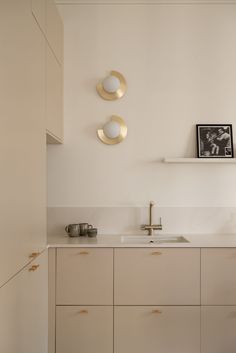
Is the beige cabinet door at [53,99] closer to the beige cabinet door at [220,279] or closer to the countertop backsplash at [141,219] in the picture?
the countertop backsplash at [141,219]

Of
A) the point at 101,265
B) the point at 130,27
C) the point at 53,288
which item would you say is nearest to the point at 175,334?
the point at 101,265

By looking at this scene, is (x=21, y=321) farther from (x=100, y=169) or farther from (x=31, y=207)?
(x=100, y=169)

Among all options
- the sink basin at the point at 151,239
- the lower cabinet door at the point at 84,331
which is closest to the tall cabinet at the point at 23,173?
the lower cabinet door at the point at 84,331

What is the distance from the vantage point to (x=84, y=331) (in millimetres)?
2947

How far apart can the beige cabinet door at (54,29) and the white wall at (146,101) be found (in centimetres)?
16

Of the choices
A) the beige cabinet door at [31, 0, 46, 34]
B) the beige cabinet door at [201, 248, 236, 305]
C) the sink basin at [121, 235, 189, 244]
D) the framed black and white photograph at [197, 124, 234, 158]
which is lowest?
the beige cabinet door at [201, 248, 236, 305]

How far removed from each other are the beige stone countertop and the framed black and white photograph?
0.69 m

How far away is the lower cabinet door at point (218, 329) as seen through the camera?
293cm

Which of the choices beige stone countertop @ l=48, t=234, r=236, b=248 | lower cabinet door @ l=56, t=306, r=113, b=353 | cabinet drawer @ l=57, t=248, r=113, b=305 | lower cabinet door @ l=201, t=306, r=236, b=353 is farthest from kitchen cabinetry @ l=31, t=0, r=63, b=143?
lower cabinet door @ l=201, t=306, r=236, b=353

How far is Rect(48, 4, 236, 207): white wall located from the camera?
3545mm

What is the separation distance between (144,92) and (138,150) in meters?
0.50

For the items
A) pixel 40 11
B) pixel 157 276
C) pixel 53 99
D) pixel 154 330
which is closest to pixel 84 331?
pixel 154 330

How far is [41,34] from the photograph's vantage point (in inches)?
103

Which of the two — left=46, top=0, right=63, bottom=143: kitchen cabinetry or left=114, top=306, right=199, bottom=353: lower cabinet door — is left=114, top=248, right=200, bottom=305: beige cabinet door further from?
Answer: left=46, top=0, right=63, bottom=143: kitchen cabinetry
